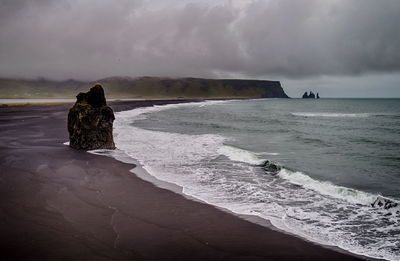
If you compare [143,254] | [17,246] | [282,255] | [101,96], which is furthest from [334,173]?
[101,96]

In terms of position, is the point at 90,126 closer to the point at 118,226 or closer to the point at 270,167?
the point at 270,167

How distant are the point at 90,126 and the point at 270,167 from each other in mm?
11040

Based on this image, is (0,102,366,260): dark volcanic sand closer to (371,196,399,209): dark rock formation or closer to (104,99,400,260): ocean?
(104,99,400,260): ocean

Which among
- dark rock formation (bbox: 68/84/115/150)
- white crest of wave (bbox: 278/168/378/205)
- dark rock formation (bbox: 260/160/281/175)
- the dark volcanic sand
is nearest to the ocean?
white crest of wave (bbox: 278/168/378/205)

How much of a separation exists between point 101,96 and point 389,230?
1737cm

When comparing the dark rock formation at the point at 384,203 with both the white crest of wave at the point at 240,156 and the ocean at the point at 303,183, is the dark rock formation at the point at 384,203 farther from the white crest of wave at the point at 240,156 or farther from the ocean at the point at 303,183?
the white crest of wave at the point at 240,156

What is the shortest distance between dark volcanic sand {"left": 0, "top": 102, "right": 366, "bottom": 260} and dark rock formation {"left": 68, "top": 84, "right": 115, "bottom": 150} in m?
6.45

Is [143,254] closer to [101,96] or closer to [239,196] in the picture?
[239,196]

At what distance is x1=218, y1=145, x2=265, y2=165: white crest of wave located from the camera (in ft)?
55.1

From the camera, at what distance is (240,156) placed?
60.3 feet

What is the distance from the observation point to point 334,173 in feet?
48.7

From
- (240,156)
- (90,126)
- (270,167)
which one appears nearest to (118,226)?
(270,167)

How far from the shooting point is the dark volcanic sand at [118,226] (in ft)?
20.3

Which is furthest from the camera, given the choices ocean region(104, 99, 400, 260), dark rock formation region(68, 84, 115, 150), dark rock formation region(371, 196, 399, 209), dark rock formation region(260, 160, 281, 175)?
dark rock formation region(68, 84, 115, 150)
